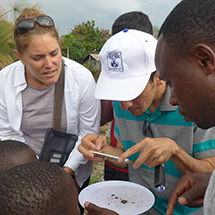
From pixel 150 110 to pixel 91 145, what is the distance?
1.59 ft

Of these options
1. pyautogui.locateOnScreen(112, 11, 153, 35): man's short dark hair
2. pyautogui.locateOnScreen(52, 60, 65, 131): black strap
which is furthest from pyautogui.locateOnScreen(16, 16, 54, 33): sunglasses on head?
pyautogui.locateOnScreen(112, 11, 153, 35): man's short dark hair

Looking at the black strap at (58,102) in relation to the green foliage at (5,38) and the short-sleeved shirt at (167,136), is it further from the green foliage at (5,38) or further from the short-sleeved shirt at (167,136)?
the green foliage at (5,38)

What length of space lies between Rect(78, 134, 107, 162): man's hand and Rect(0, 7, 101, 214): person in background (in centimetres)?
45

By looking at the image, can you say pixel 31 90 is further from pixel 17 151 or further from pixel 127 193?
pixel 127 193

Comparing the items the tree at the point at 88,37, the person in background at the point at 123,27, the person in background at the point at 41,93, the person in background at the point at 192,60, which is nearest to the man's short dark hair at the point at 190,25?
the person in background at the point at 192,60

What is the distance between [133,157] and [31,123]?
3.07ft

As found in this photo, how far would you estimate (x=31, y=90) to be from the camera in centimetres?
238

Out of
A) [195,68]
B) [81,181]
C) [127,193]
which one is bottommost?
[81,181]

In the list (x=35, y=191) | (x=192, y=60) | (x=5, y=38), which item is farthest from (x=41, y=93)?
(x=5, y=38)

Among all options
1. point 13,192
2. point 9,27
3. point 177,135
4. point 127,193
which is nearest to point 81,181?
point 127,193

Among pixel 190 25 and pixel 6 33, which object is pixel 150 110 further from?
pixel 6 33

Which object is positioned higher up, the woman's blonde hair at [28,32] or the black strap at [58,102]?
the woman's blonde hair at [28,32]

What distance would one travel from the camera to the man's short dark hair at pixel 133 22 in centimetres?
253

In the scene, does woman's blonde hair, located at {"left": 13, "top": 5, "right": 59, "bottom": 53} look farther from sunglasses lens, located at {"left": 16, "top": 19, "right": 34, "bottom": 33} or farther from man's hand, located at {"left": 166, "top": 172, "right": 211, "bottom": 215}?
man's hand, located at {"left": 166, "top": 172, "right": 211, "bottom": 215}
